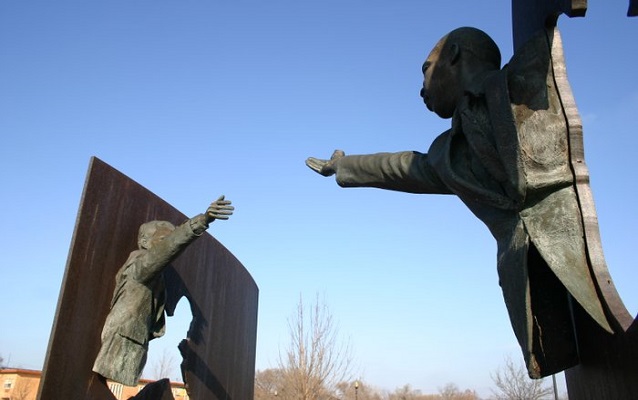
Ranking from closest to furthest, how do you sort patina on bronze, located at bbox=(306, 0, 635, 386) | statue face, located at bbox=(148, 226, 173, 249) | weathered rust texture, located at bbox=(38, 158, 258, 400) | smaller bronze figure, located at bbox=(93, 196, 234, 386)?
patina on bronze, located at bbox=(306, 0, 635, 386) → weathered rust texture, located at bbox=(38, 158, 258, 400) → smaller bronze figure, located at bbox=(93, 196, 234, 386) → statue face, located at bbox=(148, 226, 173, 249)

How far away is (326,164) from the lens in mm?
3422

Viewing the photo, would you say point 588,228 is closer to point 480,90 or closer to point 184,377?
point 480,90

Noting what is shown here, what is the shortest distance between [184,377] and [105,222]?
2217 mm

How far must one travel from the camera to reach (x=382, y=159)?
3.06 meters

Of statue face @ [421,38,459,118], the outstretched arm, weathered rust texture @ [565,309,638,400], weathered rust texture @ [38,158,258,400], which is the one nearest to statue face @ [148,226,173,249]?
weathered rust texture @ [38,158,258,400]

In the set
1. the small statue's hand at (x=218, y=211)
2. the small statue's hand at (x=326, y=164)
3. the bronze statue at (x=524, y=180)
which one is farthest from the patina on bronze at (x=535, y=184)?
the small statue's hand at (x=218, y=211)

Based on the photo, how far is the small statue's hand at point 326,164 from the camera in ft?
11.0

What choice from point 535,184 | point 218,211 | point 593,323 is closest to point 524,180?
point 535,184

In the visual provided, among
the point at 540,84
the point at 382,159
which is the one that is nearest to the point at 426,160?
the point at 382,159

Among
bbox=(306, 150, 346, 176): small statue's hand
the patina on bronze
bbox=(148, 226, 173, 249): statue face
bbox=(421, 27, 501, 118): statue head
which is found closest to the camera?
the patina on bronze

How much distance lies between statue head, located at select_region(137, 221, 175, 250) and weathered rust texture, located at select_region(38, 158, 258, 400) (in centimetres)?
15

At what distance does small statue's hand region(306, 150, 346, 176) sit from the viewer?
3.36 meters

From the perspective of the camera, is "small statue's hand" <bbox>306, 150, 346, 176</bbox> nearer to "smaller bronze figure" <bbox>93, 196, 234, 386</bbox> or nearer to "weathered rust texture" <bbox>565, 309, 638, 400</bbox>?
"weathered rust texture" <bbox>565, 309, 638, 400</bbox>

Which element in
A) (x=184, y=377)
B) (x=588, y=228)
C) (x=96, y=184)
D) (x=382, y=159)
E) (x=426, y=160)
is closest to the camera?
(x=588, y=228)
